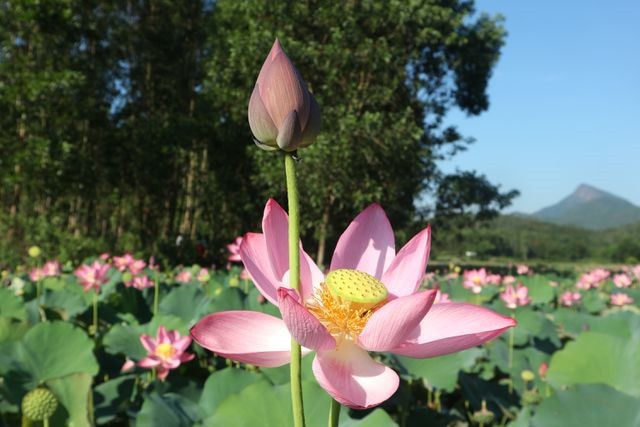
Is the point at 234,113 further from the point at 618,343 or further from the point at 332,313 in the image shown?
the point at 332,313

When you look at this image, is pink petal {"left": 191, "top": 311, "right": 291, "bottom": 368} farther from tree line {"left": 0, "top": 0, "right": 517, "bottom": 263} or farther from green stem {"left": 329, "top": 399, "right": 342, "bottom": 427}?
tree line {"left": 0, "top": 0, "right": 517, "bottom": 263}

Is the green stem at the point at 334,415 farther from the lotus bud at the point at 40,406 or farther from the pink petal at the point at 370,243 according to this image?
the lotus bud at the point at 40,406

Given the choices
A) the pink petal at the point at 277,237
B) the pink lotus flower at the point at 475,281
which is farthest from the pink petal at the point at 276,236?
the pink lotus flower at the point at 475,281

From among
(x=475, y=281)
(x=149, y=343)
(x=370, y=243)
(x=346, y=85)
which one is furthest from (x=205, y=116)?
(x=370, y=243)

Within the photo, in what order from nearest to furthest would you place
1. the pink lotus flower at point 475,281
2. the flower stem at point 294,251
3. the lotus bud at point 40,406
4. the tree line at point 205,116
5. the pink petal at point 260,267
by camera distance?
the flower stem at point 294,251 → the pink petal at point 260,267 → the lotus bud at point 40,406 → the pink lotus flower at point 475,281 → the tree line at point 205,116

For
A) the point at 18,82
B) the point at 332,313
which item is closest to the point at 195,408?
the point at 332,313

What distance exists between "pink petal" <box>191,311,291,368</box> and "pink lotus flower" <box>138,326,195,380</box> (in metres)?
0.84

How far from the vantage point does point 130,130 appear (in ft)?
29.9

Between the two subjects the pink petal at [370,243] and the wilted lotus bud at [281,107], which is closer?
the wilted lotus bud at [281,107]

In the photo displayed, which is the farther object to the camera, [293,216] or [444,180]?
[444,180]

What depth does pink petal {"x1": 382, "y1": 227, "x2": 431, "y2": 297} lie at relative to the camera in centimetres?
44

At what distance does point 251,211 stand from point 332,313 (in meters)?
10.4

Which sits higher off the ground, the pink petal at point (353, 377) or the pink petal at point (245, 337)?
the pink petal at point (245, 337)

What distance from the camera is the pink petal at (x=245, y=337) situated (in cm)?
37
